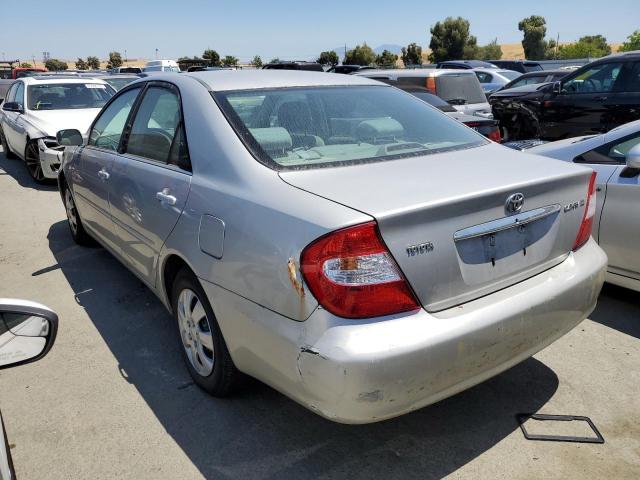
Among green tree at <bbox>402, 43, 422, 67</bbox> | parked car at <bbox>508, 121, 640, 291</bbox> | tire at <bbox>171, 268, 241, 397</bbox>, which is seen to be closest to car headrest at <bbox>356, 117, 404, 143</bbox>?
tire at <bbox>171, 268, 241, 397</bbox>

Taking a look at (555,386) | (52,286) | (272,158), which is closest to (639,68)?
(555,386)

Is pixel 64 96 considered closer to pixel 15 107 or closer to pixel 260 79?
pixel 15 107

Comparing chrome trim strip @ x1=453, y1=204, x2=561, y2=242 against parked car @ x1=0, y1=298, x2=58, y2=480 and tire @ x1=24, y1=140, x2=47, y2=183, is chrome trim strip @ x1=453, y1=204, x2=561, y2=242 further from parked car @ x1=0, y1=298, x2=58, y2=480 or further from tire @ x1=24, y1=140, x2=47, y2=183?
tire @ x1=24, y1=140, x2=47, y2=183

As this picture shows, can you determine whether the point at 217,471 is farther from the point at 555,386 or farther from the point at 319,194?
the point at 555,386

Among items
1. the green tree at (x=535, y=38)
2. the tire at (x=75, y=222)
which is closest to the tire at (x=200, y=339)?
the tire at (x=75, y=222)

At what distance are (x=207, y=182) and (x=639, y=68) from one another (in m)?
7.21

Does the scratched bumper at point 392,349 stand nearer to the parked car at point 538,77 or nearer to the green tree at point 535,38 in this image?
the parked car at point 538,77

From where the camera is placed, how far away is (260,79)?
10.7 ft

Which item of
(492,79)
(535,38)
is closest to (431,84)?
(492,79)

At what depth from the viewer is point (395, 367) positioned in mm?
2020

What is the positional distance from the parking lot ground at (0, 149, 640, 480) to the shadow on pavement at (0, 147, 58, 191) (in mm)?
5928

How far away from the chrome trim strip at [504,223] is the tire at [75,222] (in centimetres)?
413

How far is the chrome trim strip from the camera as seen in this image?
2.23 m

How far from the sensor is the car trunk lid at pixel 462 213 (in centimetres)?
213
